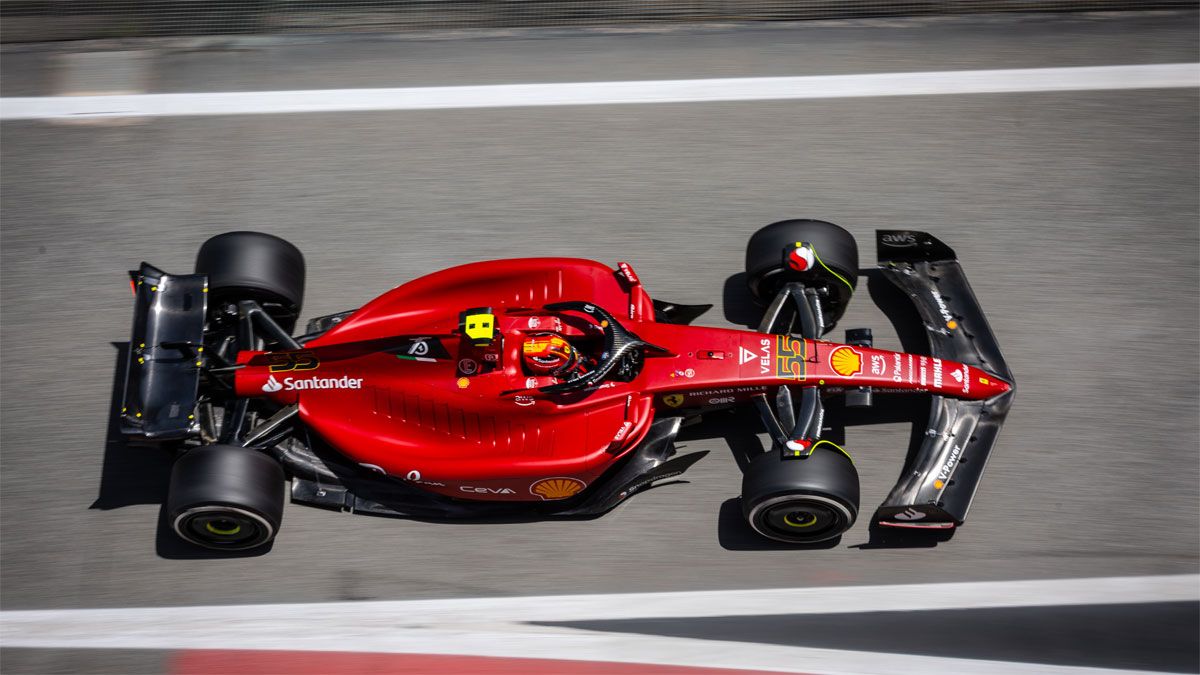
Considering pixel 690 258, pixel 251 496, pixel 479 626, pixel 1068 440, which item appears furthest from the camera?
pixel 690 258

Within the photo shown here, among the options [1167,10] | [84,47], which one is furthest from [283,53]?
[1167,10]

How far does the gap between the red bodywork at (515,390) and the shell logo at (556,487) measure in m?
0.01

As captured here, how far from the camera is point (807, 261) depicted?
690 centimetres

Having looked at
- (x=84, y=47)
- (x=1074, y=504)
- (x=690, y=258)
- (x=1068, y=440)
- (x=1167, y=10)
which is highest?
(x=84, y=47)

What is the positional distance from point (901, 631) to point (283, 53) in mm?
7150

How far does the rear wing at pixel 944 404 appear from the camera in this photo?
20.5 ft

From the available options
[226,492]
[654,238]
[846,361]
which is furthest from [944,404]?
[226,492]

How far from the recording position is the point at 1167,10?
945 centimetres

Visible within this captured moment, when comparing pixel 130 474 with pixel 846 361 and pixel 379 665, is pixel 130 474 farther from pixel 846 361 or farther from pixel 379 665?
pixel 846 361

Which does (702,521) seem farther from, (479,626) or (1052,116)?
(1052,116)

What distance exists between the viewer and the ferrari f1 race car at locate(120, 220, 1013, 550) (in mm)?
6215

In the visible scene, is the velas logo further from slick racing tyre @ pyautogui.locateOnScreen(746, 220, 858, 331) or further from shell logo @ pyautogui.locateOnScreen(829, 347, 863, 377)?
shell logo @ pyautogui.locateOnScreen(829, 347, 863, 377)

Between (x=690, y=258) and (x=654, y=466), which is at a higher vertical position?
(x=690, y=258)

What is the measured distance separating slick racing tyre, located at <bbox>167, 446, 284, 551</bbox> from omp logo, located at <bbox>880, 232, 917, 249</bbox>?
168 inches
